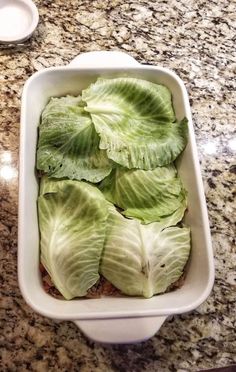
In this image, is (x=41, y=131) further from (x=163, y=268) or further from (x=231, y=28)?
(x=231, y=28)

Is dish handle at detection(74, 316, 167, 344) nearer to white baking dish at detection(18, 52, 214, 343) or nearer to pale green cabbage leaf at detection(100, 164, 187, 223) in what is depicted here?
white baking dish at detection(18, 52, 214, 343)

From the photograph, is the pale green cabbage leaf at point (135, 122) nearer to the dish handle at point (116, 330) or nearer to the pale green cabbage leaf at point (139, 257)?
the pale green cabbage leaf at point (139, 257)

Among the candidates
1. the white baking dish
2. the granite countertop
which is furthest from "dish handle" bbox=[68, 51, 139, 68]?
the granite countertop

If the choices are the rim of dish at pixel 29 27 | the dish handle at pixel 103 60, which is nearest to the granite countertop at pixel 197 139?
the rim of dish at pixel 29 27

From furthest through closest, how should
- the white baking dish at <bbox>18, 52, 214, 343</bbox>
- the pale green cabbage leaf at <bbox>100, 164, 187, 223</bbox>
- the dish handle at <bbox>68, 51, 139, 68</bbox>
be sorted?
the dish handle at <bbox>68, 51, 139, 68</bbox> < the pale green cabbage leaf at <bbox>100, 164, 187, 223</bbox> < the white baking dish at <bbox>18, 52, 214, 343</bbox>

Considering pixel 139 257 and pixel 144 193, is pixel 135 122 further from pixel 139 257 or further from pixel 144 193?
pixel 139 257

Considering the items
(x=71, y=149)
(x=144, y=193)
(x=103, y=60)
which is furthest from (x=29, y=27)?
(x=144, y=193)
